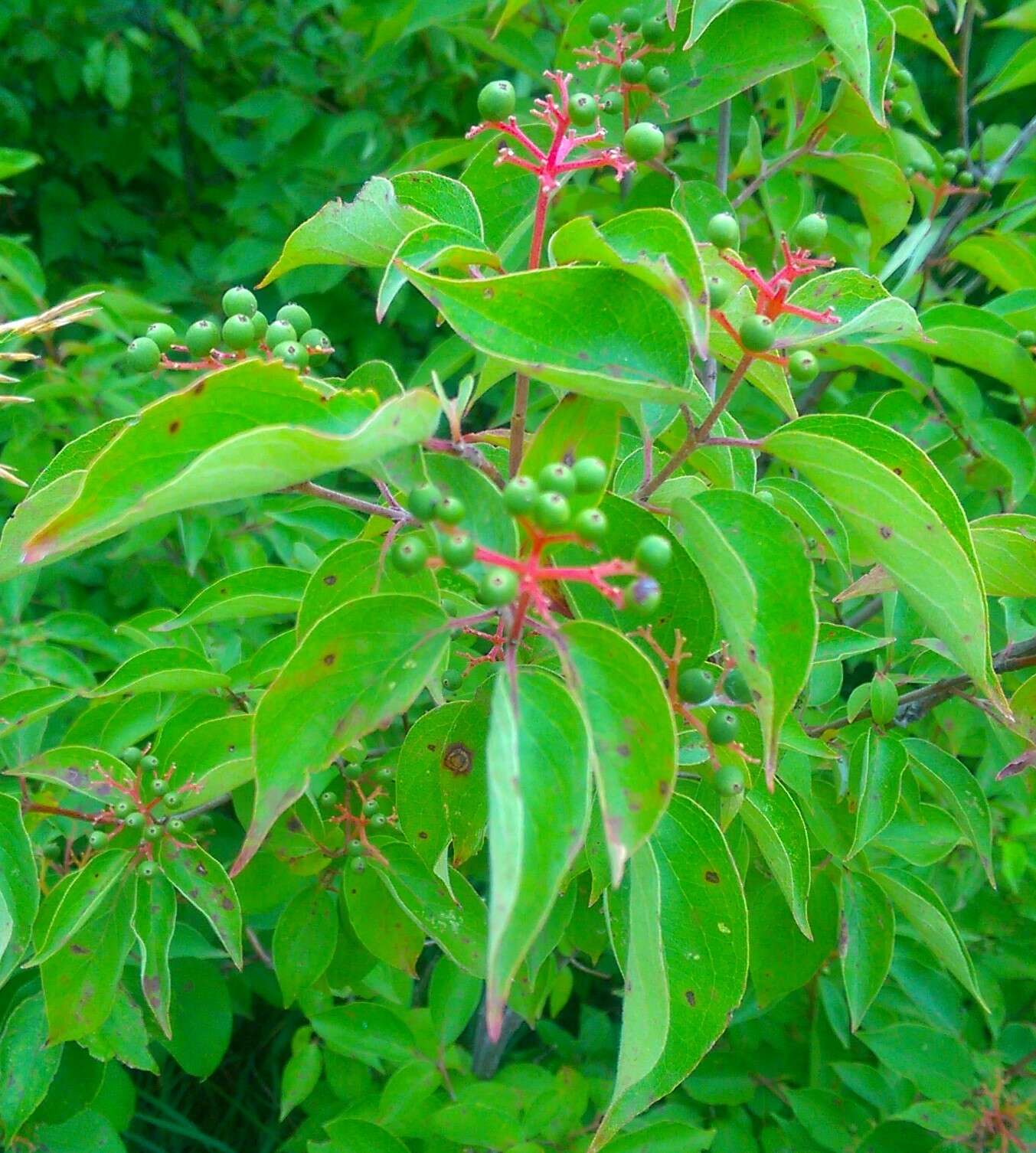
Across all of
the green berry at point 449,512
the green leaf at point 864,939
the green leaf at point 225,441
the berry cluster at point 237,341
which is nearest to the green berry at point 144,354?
the berry cluster at point 237,341

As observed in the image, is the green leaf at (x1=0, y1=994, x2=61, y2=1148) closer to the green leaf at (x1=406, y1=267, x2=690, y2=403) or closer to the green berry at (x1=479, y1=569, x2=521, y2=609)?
the green berry at (x1=479, y1=569, x2=521, y2=609)

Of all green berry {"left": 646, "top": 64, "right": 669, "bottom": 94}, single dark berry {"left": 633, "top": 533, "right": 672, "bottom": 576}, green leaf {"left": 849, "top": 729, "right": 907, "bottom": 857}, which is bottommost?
green leaf {"left": 849, "top": 729, "right": 907, "bottom": 857}

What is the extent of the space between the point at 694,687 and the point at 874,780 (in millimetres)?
477

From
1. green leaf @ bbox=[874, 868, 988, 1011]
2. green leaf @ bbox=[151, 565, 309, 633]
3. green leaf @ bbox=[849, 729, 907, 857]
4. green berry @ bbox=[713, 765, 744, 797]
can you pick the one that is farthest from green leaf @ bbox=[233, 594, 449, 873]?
green leaf @ bbox=[874, 868, 988, 1011]

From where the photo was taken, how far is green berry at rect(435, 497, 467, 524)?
0.85 metres

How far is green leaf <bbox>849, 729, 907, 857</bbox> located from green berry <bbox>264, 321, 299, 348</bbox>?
89 cm

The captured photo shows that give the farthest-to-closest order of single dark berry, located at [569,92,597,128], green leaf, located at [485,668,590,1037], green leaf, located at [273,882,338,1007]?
green leaf, located at [273,882,338,1007], single dark berry, located at [569,92,597,128], green leaf, located at [485,668,590,1037]

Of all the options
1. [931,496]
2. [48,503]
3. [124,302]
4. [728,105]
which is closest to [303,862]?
[48,503]

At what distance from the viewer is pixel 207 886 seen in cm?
142

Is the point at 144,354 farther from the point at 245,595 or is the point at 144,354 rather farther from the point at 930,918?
the point at 930,918

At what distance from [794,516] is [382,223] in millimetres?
609

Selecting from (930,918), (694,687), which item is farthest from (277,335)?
(930,918)

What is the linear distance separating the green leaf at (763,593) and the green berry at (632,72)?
864mm

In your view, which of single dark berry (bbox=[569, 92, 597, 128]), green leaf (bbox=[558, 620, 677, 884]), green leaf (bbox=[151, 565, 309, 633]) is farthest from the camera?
green leaf (bbox=[151, 565, 309, 633])
